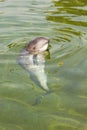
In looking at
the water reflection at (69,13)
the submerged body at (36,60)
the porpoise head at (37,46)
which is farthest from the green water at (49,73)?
the porpoise head at (37,46)

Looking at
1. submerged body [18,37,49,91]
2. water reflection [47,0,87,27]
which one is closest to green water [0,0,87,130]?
water reflection [47,0,87,27]

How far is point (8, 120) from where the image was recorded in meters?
4.98

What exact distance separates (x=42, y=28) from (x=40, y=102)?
4.67m

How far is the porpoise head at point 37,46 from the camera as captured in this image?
792 cm

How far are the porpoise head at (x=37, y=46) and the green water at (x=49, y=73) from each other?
0.83 feet

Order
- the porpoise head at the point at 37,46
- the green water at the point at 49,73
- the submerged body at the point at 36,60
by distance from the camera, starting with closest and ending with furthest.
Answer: the green water at the point at 49,73 → the submerged body at the point at 36,60 → the porpoise head at the point at 37,46

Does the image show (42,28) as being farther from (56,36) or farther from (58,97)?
(58,97)

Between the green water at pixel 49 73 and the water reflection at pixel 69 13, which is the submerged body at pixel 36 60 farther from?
the water reflection at pixel 69 13

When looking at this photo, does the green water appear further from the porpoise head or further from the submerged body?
the porpoise head

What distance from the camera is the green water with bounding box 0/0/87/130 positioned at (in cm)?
500

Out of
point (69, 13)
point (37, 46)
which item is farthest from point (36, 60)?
point (69, 13)

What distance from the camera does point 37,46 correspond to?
808cm

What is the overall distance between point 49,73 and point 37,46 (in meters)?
1.64

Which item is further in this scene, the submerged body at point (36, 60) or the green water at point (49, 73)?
the submerged body at point (36, 60)
